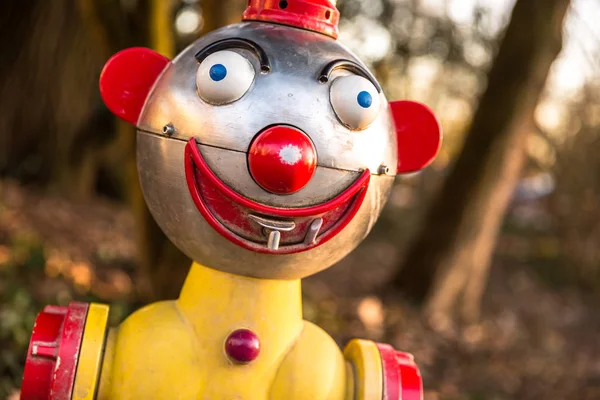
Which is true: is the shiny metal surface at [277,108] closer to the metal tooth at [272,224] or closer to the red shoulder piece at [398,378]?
the metal tooth at [272,224]

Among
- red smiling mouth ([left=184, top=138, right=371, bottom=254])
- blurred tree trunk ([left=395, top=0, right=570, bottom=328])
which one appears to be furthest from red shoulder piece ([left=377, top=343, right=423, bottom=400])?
blurred tree trunk ([left=395, top=0, right=570, bottom=328])

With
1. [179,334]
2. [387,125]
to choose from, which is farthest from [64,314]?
[387,125]

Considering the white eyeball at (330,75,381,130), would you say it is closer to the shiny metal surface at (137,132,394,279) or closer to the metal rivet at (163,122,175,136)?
the shiny metal surface at (137,132,394,279)

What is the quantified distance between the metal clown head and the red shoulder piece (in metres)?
0.37

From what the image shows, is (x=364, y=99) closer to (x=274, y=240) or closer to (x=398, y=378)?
(x=274, y=240)

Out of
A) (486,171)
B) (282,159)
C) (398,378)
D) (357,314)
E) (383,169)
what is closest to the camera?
(282,159)

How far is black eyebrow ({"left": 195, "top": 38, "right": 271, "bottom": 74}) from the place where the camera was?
6.01 ft

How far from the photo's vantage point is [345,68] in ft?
6.32

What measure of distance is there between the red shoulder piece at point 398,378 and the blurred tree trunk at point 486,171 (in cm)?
324

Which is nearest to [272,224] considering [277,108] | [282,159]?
[282,159]

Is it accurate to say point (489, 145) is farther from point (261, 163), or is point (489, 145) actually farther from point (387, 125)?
point (261, 163)

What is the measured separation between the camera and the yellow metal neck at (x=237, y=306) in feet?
6.61

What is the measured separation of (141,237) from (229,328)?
2.20 m

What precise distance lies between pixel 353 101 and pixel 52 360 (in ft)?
3.67
